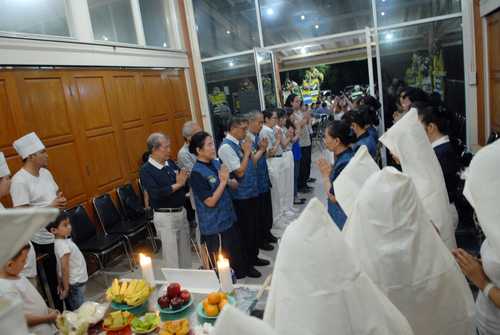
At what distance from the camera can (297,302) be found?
0.72 meters

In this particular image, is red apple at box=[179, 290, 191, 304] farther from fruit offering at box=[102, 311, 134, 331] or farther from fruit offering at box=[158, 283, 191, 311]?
fruit offering at box=[102, 311, 134, 331]

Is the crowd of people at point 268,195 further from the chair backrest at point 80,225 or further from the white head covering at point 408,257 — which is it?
the chair backrest at point 80,225

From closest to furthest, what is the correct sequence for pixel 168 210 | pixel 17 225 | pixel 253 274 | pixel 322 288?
pixel 17 225 < pixel 322 288 < pixel 168 210 < pixel 253 274

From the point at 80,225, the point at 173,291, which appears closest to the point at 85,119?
the point at 80,225

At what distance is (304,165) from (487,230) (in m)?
4.78

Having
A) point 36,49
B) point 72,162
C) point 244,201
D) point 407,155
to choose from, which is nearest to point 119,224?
point 72,162

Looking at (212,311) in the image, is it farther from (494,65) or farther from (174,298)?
(494,65)

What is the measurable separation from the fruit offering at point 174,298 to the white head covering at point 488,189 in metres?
1.18

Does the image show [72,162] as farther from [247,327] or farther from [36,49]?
[247,327]

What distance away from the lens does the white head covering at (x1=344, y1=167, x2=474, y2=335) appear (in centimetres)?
98

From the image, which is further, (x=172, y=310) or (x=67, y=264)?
(x=67, y=264)

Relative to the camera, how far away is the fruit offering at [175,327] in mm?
1419

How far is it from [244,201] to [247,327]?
2.91 meters

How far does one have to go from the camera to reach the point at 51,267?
3086 mm
